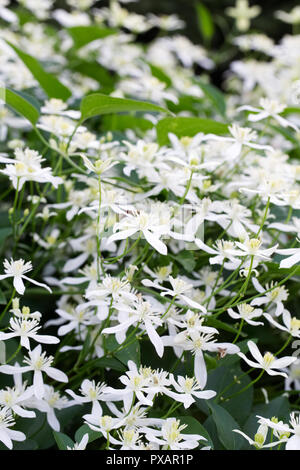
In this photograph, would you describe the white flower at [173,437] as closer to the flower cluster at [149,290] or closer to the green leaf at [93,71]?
the flower cluster at [149,290]

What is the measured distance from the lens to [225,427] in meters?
0.45

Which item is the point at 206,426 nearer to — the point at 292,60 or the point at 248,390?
the point at 248,390

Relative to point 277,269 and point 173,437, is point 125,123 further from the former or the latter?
point 173,437

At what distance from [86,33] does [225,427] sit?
0.66 m

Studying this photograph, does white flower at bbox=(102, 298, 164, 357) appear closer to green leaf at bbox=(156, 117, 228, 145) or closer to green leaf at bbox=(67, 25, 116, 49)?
green leaf at bbox=(156, 117, 228, 145)

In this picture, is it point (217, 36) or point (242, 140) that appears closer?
point (242, 140)

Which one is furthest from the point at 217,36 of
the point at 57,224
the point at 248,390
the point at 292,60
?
the point at 248,390

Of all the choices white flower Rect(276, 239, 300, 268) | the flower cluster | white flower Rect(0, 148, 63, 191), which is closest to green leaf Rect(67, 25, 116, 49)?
the flower cluster

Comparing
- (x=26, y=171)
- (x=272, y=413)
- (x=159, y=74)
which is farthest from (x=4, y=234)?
(x=159, y=74)

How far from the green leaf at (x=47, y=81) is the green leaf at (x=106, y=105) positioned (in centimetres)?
15

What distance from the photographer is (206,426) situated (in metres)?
0.48

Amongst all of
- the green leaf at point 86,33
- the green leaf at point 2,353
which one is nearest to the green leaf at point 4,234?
the green leaf at point 2,353

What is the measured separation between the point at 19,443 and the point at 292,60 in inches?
31.3

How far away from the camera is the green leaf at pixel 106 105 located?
0.54 meters
